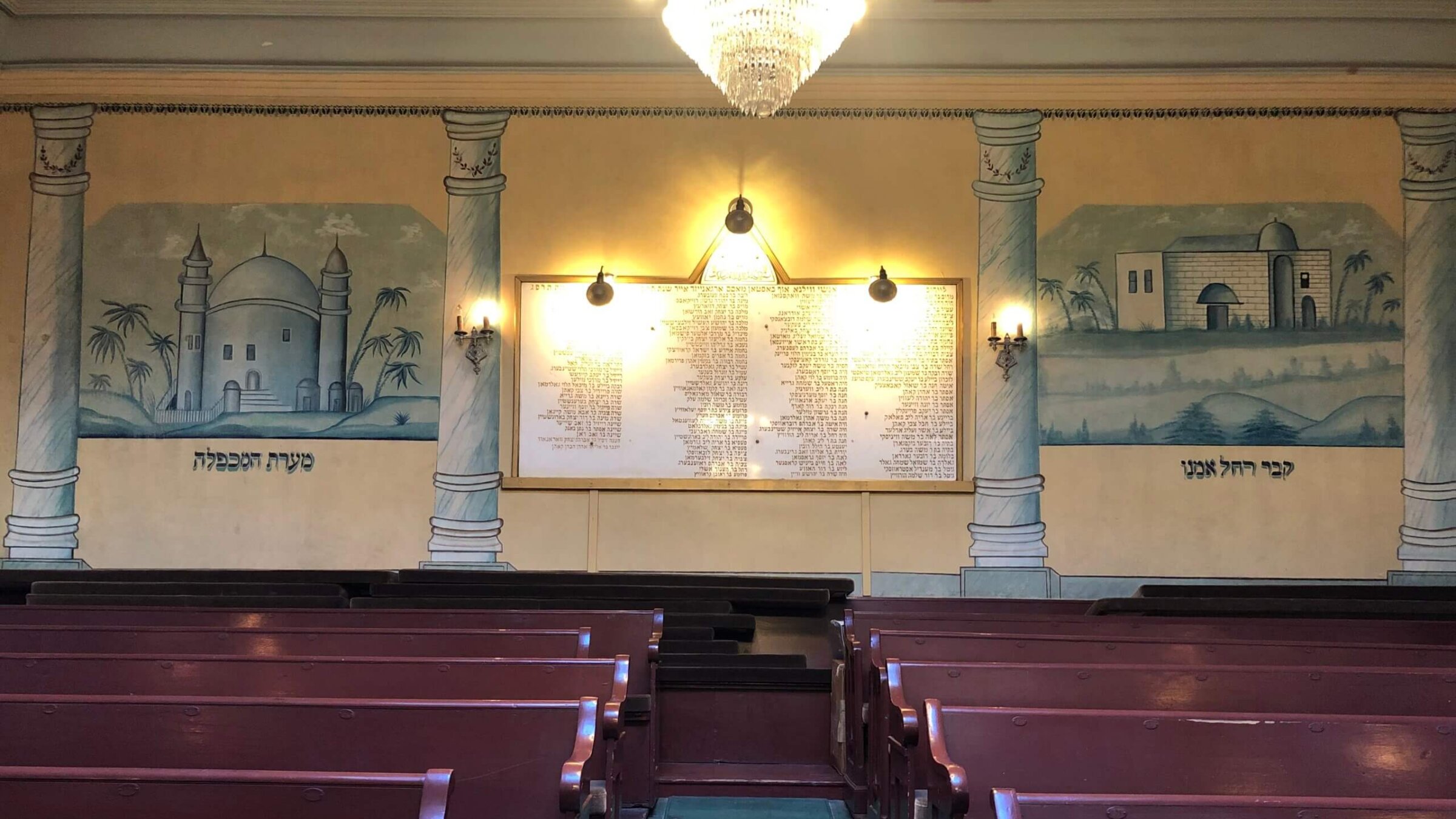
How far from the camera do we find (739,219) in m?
6.09

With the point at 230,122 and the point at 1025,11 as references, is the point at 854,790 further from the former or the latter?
the point at 230,122

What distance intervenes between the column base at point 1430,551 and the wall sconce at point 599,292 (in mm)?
4369

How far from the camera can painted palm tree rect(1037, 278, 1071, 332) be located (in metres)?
6.14

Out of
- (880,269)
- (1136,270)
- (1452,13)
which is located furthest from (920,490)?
(1452,13)

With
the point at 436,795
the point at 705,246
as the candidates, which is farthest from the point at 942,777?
the point at 705,246

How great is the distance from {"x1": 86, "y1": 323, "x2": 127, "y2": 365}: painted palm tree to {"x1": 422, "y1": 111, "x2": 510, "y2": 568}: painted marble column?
173 centimetres

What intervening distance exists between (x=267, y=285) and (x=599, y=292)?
1.80 m

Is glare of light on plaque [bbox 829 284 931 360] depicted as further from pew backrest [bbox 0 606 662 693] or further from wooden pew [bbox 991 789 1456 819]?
wooden pew [bbox 991 789 1456 819]

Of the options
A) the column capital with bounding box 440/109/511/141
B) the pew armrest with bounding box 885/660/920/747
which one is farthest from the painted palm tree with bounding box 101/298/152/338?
the pew armrest with bounding box 885/660/920/747

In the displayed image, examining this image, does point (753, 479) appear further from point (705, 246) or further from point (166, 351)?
point (166, 351)

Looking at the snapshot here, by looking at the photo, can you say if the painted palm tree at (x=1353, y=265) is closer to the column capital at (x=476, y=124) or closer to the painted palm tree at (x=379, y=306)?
the column capital at (x=476, y=124)

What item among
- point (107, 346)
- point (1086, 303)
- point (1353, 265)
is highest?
point (1353, 265)

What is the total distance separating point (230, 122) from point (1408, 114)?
6.39 metres

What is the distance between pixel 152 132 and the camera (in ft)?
20.7
